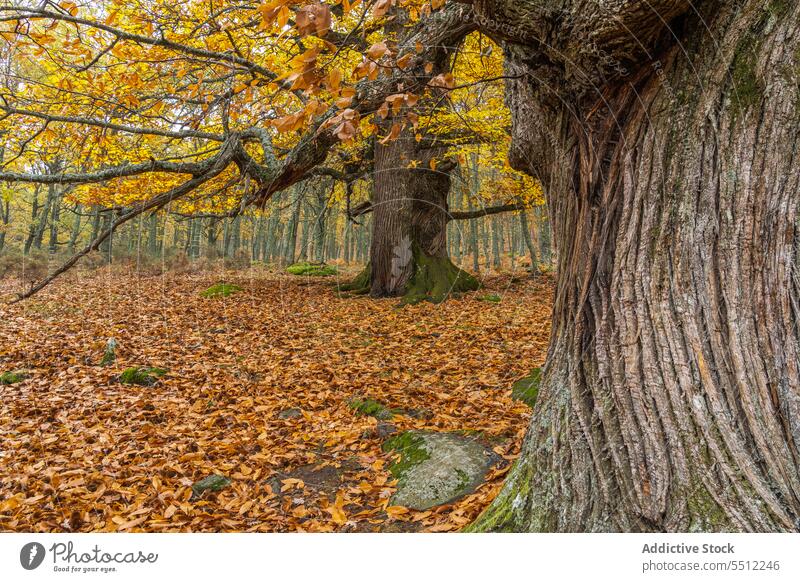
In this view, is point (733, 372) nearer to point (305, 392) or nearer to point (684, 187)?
point (684, 187)

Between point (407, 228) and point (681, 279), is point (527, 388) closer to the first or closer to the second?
point (681, 279)

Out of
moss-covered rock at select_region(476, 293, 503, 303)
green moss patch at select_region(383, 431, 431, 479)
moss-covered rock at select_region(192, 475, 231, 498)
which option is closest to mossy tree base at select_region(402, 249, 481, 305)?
moss-covered rock at select_region(476, 293, 503, 303)

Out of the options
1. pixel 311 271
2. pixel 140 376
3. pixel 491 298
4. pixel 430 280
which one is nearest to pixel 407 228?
pixel 430 280

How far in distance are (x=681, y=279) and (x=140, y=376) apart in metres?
6.11

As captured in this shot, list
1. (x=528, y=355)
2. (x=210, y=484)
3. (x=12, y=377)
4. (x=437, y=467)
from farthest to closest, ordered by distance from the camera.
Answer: (x=528, y=355), (x=12, y=377), (x=210, y=484), (x=437, y=467)

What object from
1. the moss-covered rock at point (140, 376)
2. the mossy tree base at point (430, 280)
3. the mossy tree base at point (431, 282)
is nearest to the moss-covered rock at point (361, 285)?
the mossy tree base at point (431, 282)

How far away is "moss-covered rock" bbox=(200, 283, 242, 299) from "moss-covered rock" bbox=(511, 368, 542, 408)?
8088 mm

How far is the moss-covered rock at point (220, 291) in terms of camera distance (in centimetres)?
1107

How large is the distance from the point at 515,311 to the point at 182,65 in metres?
6.50

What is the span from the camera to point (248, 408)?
16.6 feet

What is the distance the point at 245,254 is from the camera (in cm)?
2220

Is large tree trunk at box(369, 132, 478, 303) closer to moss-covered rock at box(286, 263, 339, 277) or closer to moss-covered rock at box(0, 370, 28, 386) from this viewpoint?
moss-covered rock at box(0, 370, 28, 386)
